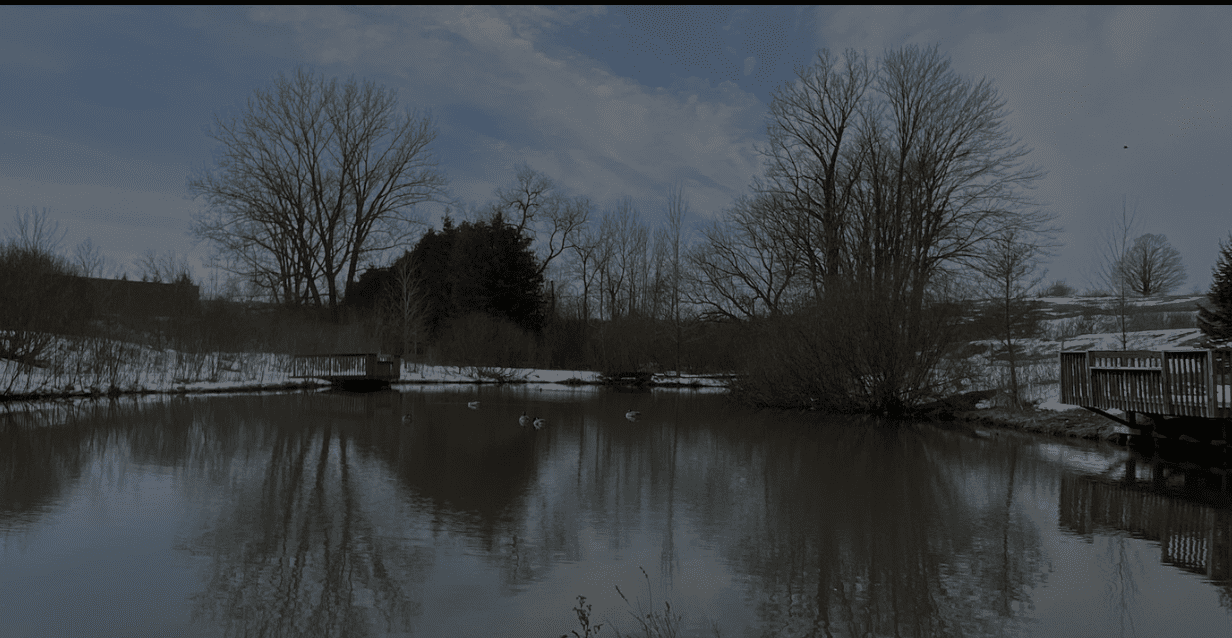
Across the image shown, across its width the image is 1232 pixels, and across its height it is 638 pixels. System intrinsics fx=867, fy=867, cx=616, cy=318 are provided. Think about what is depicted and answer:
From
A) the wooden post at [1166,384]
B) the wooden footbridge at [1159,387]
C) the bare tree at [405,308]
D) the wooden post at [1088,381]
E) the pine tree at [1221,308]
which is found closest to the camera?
the wooden footbridge at [1159,387]

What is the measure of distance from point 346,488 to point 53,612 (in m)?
4.55

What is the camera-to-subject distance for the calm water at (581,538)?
5508mm

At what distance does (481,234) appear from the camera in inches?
1807

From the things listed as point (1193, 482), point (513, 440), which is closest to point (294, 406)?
point (513, 440)

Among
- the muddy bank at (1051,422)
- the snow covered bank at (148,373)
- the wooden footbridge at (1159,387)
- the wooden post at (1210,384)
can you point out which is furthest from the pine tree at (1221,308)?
the snow covered bank at (148,373)

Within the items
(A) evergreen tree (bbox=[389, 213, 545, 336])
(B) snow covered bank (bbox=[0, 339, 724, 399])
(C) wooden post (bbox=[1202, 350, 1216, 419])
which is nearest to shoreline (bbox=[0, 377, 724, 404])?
(B) snow covered bank (bbox=[0, 339, 724, 399])

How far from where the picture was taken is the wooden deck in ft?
41.1

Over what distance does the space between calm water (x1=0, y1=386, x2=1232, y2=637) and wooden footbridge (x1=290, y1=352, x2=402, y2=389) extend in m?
14.5

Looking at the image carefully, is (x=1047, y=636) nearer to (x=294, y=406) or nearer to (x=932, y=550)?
(x=932, y=550)

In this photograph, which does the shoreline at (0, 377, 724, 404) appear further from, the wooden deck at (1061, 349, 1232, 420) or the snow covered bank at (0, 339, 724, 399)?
the wooden deck at (1061, 349, 1232, 420)

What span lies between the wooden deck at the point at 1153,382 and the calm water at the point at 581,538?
3.36 feet

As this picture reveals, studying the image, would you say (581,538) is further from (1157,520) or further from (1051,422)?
(1051,422)

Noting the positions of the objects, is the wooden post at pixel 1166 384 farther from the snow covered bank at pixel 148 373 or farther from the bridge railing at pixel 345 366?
the snow covered bank at pixel 148 373

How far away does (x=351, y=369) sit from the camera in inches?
1185
